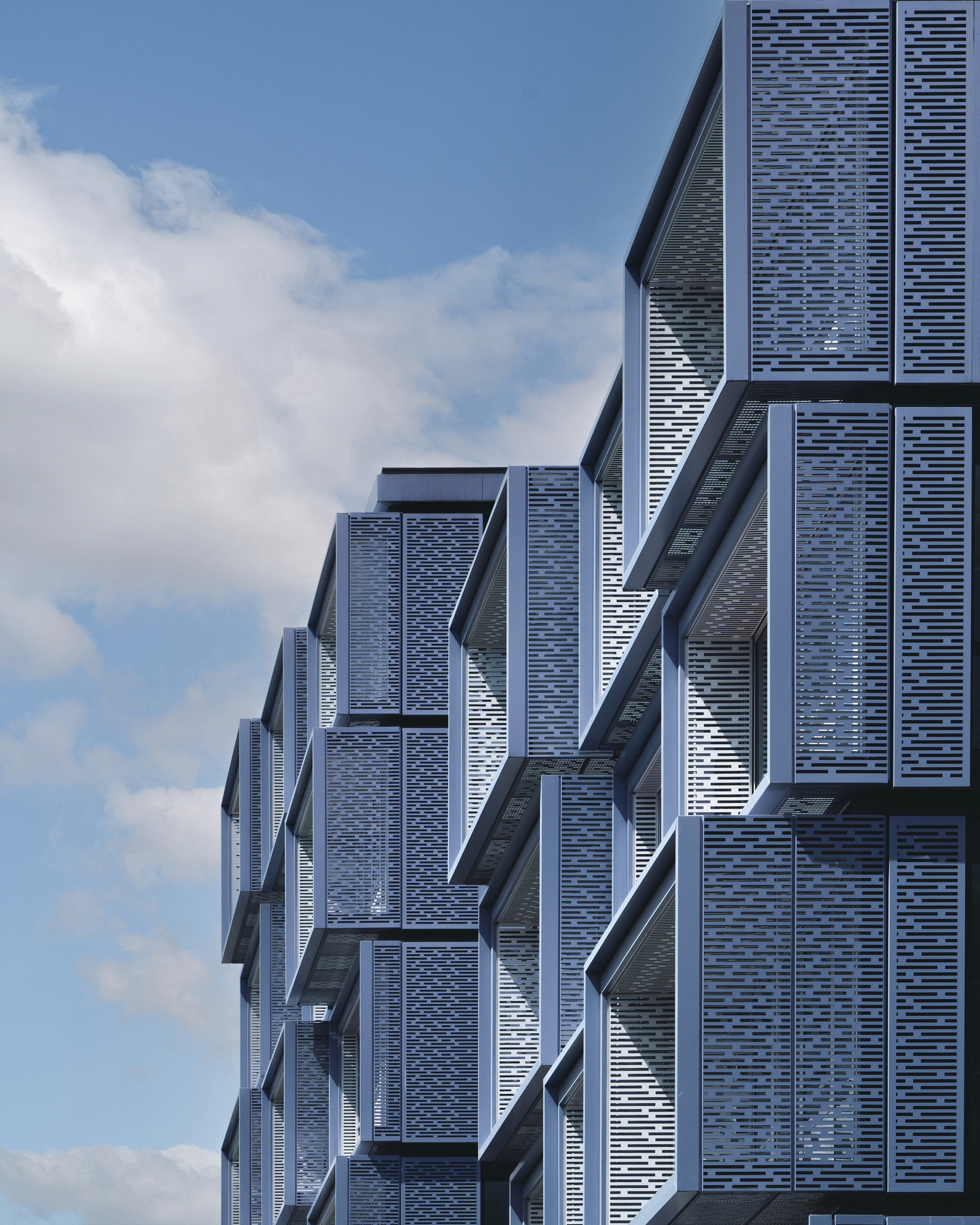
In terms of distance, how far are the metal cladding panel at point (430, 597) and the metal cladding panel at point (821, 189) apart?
16626 mm

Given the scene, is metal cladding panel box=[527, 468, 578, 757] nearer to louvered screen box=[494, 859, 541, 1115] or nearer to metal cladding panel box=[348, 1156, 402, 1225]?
louvered screen box=[494, 859, 541, 1115]

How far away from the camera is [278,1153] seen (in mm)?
42781

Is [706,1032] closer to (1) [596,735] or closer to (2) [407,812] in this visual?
(1) [596,735]

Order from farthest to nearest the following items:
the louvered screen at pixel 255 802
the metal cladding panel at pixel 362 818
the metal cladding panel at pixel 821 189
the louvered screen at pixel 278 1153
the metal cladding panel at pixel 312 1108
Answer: the louvered screen at pixel 255 802 → the louvered screen at pixel 278 1153 → the metal cladding panel at pixel 312 1108 → the metal cladding panel at pixel 362 818 → the metal cladding panel at pixel 821 189

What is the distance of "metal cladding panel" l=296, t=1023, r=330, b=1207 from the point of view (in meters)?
37.7

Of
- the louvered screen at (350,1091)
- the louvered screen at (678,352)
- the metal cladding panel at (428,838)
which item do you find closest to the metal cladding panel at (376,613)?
the metal cladding panel at (428,838)

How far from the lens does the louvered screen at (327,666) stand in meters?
35.2

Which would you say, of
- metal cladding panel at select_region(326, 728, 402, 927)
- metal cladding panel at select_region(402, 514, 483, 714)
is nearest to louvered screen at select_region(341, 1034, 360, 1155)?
metal cladding panel at select_region(326, 728, 402, 927)

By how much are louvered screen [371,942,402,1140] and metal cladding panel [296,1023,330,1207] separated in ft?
25.7

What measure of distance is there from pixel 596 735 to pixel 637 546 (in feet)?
14.0

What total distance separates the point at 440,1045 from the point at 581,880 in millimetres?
8895

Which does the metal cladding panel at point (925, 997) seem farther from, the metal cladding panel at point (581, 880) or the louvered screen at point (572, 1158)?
the metal cladding panel at point (581, 880)

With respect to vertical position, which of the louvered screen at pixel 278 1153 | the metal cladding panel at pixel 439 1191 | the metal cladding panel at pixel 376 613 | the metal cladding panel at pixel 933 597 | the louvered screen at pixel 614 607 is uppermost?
the metal cladding panel at pixel 376 613

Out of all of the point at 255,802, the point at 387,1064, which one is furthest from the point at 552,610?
the point at 255,802
